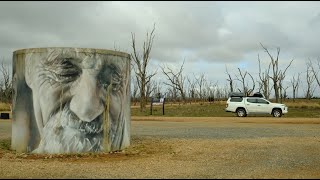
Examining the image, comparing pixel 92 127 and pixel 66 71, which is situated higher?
pixel 66 71

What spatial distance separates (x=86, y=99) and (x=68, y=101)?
1.59 ft

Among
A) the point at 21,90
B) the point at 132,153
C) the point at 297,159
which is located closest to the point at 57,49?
the point at 21,90

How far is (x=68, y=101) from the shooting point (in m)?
11.8

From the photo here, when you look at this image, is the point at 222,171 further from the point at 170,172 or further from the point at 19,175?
the point at 19,175

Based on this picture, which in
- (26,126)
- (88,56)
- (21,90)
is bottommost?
(26,126)

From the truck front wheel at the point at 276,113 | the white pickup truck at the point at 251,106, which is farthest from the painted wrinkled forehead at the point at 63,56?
the truck front wheel at the point at 276,113

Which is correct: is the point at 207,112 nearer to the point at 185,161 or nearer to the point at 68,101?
the point at 68,101

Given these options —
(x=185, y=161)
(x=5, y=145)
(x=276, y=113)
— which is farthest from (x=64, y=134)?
(x=276, y=113)

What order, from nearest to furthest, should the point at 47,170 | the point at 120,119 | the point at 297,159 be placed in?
1. the point at 47,170
2. the point at 297,159
3. the point at 120,119

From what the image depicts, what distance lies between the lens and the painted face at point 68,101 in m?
11.7

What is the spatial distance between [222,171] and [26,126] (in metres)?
5.87

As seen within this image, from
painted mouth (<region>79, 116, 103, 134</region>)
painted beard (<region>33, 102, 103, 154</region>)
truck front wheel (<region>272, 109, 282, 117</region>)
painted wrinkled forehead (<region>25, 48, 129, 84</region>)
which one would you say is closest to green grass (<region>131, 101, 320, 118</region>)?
truck front wheel (<region>272, 109, 282, 117</region>)

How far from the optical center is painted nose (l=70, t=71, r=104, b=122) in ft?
38.7

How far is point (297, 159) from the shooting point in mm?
11078
